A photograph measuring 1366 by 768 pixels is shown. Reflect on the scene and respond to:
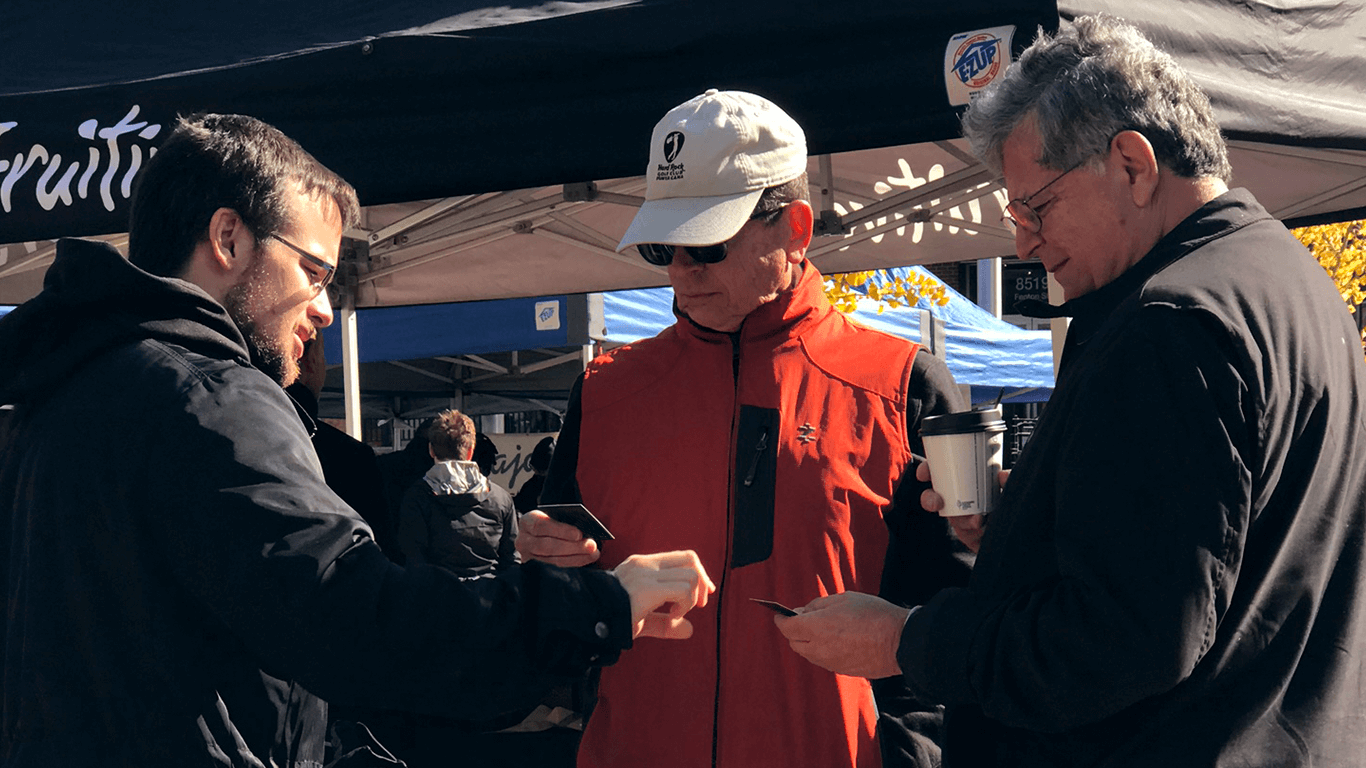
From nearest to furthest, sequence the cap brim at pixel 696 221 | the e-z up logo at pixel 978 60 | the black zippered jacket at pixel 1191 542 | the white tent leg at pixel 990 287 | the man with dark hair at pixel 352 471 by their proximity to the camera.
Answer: the black zippered jacket at pixel 1191 542 < the cap brim at pixel 696 221 < the e-z up logo at pixel 978 60 < the man with dark hair at pixel 352 471 < the white tent leg at pixel 990 287

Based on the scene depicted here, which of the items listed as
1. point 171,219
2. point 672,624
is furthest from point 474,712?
point 171,219

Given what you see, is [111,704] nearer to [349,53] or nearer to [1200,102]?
[1200,102]

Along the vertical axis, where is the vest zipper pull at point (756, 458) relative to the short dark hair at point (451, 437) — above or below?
above

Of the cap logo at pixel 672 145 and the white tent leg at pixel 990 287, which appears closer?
the cap logo at pixel 672 145

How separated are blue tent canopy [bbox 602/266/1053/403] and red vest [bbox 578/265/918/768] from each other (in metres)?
6.82

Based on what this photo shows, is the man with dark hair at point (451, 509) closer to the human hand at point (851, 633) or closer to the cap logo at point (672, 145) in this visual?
the cap logo at point (672, 145)

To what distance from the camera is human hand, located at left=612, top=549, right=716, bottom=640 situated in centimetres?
158

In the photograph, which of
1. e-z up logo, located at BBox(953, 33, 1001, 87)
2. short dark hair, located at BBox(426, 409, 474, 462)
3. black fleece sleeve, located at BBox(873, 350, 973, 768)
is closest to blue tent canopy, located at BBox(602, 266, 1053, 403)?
short dark hair, located at BBox(426, 409, 474, 462)

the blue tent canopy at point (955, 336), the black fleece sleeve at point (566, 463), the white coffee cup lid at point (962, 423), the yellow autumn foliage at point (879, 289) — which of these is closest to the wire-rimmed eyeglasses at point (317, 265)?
the black fleece sleeve at point (566, 463)

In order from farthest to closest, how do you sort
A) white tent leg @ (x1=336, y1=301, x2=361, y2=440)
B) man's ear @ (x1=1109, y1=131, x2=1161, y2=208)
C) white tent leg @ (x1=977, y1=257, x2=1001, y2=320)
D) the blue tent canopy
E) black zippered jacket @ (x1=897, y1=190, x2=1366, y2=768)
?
white tent leg @ (x1=977, y1=257, x2=1001, y2=320) < the blue tent canopy < white tent leg @ (x1=336, y1=301, x2=361, y2=440) < man's ear @ (x1=1109, y1=131, x2=1161, y2=208) < black zippered jacket @ (x1=897, y1=190, x2=1366, y2=768)

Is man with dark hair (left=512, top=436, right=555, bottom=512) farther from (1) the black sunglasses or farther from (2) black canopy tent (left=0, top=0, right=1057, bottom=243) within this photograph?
(1) the black sunglasses

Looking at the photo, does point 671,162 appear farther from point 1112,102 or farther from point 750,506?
point 1112,102

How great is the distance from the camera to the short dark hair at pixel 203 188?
1595 millimetres

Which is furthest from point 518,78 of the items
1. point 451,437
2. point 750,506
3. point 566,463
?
point 451,437
